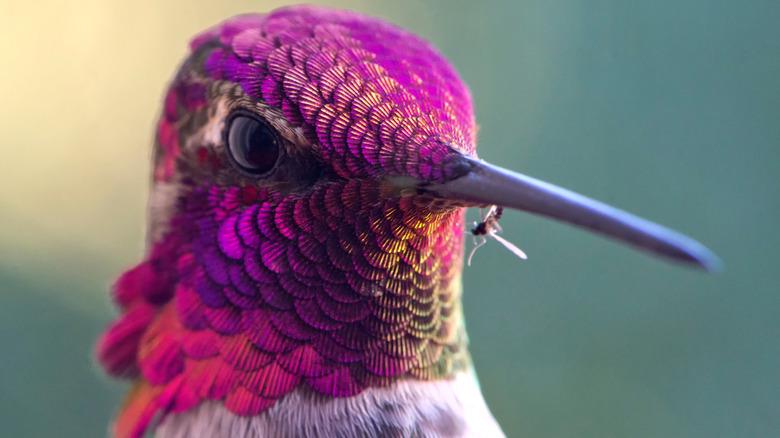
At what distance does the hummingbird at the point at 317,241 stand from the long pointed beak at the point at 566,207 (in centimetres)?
2

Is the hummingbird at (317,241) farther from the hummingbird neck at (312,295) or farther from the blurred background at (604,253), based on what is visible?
the blurred background at (604,253)

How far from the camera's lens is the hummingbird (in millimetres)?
1064

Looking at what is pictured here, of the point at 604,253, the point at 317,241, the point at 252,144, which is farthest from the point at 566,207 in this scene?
the point at 604,253

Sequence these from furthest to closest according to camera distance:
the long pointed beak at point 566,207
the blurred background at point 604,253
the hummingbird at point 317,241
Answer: the blurred background at point 604,253 < the hummingbird at point 317,241 < the long pointed beak at point 566,207

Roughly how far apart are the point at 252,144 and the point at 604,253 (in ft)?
6.73

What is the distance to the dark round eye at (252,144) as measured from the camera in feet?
3.77

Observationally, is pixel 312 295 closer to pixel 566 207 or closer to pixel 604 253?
pixel 566 207

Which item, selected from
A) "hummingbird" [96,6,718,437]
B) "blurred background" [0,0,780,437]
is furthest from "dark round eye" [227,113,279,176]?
"blurred background" [0,0,780,437]

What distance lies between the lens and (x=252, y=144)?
1182 mm

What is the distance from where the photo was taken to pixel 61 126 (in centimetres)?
355

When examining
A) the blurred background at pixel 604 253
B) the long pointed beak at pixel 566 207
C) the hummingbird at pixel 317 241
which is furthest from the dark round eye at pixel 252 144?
the blurred background at pixel 604 253

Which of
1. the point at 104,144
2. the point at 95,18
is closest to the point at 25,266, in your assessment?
the point at 104,144

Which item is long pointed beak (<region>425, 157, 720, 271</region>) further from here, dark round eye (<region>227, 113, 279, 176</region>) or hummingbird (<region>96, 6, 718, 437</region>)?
dark round eye (<region>227, 113, 279, 176</region>)

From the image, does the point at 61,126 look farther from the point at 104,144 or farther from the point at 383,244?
the point at 383,244
